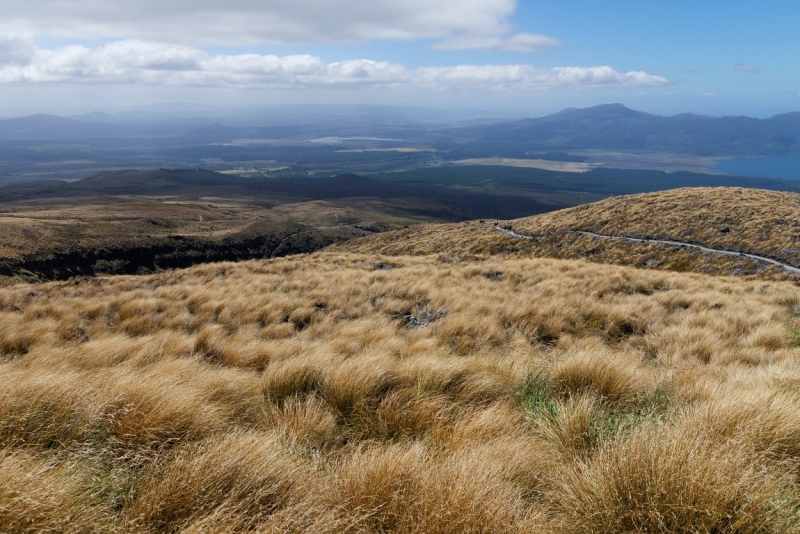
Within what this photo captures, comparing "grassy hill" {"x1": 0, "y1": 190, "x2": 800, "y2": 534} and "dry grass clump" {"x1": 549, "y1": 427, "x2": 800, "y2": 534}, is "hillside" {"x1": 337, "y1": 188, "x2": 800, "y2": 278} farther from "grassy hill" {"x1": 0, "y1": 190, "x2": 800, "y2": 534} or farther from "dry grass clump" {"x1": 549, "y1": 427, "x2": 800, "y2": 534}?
"dry grass clump" {"x1": 549, "y1": 427, "x2": 800, "y2": 534}

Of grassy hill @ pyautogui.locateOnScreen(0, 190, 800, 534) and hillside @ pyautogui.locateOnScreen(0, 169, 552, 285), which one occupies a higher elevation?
grassy hill @ pyautogui.locateOnScreen(0, 190, 800, 534)

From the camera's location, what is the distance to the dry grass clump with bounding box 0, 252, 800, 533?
2125mm

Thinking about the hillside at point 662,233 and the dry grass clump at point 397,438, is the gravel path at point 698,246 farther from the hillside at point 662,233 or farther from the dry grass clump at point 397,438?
the dry grass clump at point 397,438

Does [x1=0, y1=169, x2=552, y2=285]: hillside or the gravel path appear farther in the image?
[x1=0, y1=169, x2=552, y2=285]: hillside

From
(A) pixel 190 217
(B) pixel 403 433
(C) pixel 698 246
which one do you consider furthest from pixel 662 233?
(A) pixel 190 217

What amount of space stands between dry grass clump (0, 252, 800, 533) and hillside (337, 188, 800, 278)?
22803mm

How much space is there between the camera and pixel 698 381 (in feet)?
14.4

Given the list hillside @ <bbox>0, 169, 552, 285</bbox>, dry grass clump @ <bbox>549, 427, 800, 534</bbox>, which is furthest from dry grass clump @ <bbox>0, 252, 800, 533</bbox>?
hillside @ <bbox>0, 169, 552, 285</bbox>

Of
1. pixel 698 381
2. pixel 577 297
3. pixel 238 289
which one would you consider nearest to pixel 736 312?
pixel 577 297

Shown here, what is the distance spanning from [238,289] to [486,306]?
820 centimetres

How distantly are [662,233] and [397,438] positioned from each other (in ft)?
118

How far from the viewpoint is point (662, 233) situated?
3303 cm

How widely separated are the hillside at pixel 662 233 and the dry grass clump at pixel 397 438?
74.8 ft

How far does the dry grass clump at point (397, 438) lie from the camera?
2125mm
